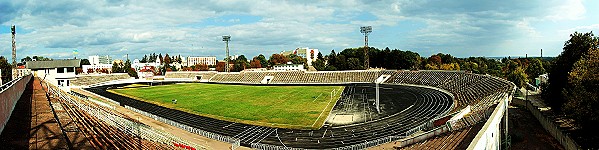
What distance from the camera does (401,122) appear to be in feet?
95.6

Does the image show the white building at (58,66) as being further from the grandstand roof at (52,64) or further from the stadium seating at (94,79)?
the stadium seating at (94,79)

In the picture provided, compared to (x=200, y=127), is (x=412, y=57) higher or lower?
higher

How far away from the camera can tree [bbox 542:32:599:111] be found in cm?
2972

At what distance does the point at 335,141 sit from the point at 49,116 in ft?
48.0

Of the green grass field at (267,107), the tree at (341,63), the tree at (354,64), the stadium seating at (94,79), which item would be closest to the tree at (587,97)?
the green grass field at (267,107)

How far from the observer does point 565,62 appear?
101ft

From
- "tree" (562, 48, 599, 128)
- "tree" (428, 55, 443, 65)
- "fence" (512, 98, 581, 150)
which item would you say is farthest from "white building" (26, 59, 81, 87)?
"tree" (428, 55, 443, 65)

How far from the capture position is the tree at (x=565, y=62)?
29.7 metres

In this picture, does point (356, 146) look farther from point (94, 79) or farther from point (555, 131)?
point (94, 79)

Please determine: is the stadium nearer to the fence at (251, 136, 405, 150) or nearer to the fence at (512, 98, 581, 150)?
the fence at (251, 136, 405, 150)

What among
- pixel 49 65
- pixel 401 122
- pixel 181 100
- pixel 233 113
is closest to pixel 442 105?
pixel 401 122

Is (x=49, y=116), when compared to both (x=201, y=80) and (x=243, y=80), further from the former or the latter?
(x=201, y=80)

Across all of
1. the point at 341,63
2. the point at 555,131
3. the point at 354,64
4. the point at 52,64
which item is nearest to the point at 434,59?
the point at 354,64

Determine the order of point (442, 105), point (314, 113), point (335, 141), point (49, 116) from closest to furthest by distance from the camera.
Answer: point (49, 116) → point (335, 141) → point (314, 113) → point (442, 105)
